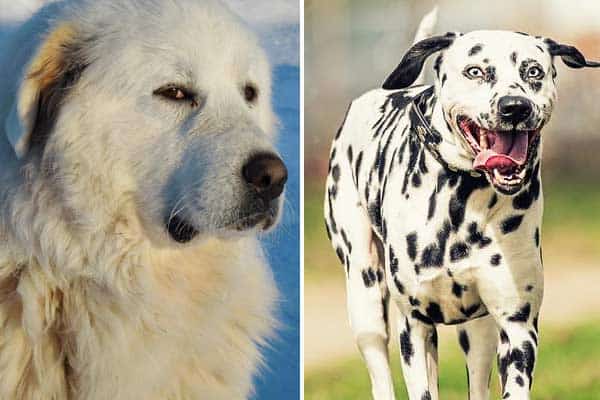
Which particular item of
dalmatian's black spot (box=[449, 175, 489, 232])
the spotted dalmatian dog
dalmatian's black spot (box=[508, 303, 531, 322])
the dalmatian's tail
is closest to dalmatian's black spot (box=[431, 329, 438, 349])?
the spotted dalmatian dog

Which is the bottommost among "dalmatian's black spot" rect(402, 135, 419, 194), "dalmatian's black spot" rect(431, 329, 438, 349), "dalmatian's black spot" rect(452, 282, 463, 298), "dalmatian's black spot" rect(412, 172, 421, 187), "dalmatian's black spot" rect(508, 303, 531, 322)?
"dalmatian's black spot" rect(431, 329, 438, 349)

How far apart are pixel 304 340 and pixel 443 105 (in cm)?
149

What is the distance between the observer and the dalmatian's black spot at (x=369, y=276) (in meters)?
→ 4.47

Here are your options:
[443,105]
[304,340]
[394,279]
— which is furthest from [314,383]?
[443,105]

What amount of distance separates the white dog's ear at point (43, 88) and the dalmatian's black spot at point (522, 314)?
6.14 ft

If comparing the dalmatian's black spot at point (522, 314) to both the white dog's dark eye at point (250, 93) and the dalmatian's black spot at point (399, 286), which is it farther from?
the white dog's dark eye at point (250, 93)

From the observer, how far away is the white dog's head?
12.0ft

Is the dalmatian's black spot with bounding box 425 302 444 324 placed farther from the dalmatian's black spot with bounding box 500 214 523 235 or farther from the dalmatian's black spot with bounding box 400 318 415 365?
the dalmatian's black spot with bounding box 500 214 523 235

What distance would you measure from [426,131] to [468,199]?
33cm

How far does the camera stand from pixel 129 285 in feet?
12.6

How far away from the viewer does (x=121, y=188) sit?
378cm

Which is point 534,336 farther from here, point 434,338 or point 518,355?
point 434,338

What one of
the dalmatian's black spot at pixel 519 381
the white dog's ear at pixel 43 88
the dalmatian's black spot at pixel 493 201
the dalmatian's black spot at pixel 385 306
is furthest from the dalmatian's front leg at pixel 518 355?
the white dog's ear at pixel 43 88

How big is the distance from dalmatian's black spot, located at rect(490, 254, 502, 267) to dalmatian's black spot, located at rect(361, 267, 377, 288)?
2.44 ft
